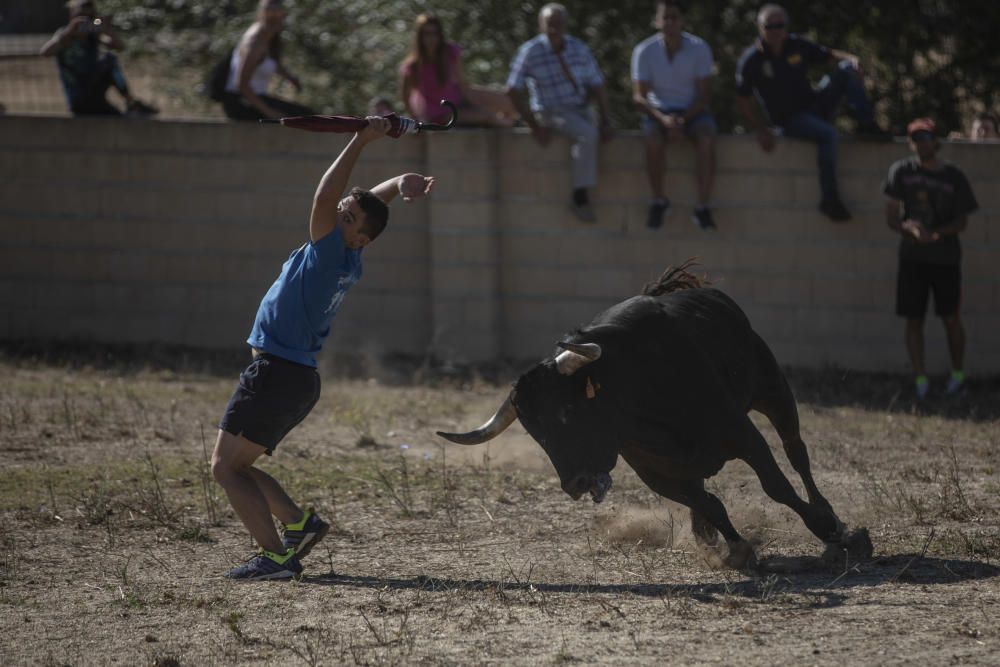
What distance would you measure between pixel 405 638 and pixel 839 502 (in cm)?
327

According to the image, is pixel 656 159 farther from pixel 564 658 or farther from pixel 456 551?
pixel 564 658

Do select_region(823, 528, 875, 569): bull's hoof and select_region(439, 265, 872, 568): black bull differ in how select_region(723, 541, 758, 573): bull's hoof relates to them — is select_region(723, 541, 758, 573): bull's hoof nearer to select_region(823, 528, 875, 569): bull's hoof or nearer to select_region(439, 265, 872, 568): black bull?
select_region(439, 265, 872, 568): black bull

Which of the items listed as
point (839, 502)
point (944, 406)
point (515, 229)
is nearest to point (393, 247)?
point (515, 229)

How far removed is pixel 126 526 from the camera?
732 cm

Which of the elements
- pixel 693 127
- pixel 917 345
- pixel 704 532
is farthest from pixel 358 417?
pixel 917 345

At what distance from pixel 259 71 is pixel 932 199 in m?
5.77

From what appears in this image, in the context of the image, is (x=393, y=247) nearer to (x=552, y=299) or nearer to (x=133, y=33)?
(x=552, y=299)

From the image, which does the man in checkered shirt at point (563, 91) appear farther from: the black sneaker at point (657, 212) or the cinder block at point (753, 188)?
the cinder block at point (753, 188)

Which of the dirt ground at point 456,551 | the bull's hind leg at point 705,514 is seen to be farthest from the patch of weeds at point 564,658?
the bull's hind leg at point 705,514

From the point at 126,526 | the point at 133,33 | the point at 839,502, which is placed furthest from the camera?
the point at 133,33

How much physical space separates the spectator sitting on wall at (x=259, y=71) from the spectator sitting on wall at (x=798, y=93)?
3.80m

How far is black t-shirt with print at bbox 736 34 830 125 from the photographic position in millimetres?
11406

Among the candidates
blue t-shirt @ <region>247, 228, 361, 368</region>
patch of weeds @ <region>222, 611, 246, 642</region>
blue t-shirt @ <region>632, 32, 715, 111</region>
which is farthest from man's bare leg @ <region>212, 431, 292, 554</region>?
blue t-shirt @ <region>632, 32, 715, 111</region>

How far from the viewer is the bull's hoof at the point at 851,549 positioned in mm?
6633
